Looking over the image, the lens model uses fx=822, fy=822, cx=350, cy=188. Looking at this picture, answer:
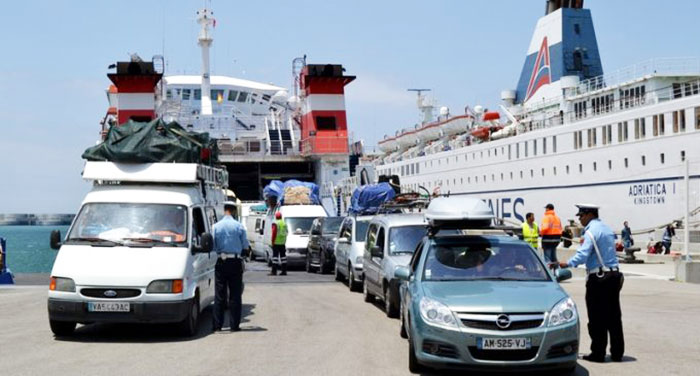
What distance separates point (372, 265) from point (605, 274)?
6314 mm

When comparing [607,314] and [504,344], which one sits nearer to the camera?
[504,344]

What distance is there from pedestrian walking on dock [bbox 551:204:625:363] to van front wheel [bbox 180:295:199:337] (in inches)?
199

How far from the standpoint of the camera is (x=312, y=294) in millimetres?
17594

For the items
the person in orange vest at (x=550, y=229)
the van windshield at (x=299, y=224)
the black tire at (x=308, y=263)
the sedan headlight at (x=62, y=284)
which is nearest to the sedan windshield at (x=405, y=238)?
the sedan headlight at (x=62, y=284)

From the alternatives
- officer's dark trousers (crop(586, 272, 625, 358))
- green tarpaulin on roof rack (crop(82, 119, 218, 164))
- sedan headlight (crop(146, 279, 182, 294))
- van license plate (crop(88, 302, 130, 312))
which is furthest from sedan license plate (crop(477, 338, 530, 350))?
green tarpaulin on roof rack (crop(82, 119, 218, 164))

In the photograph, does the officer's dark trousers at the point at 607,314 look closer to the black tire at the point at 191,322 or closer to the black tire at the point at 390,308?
the black tire at the point at 390,308

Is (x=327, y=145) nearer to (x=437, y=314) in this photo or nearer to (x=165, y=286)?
(x=165, y=286)

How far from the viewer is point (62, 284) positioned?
10.6 metres

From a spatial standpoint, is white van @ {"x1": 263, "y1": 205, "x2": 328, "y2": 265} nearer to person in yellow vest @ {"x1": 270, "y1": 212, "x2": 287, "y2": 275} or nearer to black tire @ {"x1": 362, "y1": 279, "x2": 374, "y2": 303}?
person in yellow vest @ {"x1": 270, "y1": 212, "x2": 287, "y2": 275}

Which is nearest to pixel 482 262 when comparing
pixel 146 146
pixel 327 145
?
pixel 146 146

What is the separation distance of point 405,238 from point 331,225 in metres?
10.5

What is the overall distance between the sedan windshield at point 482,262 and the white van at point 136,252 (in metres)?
3.56

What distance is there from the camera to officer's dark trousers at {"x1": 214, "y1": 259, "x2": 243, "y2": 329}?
456 inches

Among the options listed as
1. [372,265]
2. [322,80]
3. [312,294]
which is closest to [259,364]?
[372,265]
